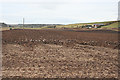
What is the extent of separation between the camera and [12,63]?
7168 millimetres

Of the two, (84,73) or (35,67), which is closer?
(84,73)

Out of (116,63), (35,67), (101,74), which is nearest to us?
(101,74)

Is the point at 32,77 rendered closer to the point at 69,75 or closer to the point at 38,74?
the point at 38,74

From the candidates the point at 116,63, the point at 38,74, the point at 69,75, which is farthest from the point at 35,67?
the point at 116,63

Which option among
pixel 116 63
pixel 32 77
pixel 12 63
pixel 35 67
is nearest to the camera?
pixel 32 77

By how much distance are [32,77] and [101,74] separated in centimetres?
337

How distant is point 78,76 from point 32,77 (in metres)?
2.14

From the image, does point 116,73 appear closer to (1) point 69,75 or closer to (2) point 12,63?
(1) point 69,75

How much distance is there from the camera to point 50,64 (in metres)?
7.19

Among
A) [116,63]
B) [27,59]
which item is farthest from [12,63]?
[116,63]

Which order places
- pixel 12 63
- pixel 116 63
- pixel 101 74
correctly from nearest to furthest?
pixel 101 74, pixel 12 63, pixel 116 63

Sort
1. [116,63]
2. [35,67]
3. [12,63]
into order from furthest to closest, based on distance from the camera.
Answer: [116,63], [12,63], [35,67]

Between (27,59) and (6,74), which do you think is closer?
(6,74)

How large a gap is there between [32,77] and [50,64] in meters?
1.80
